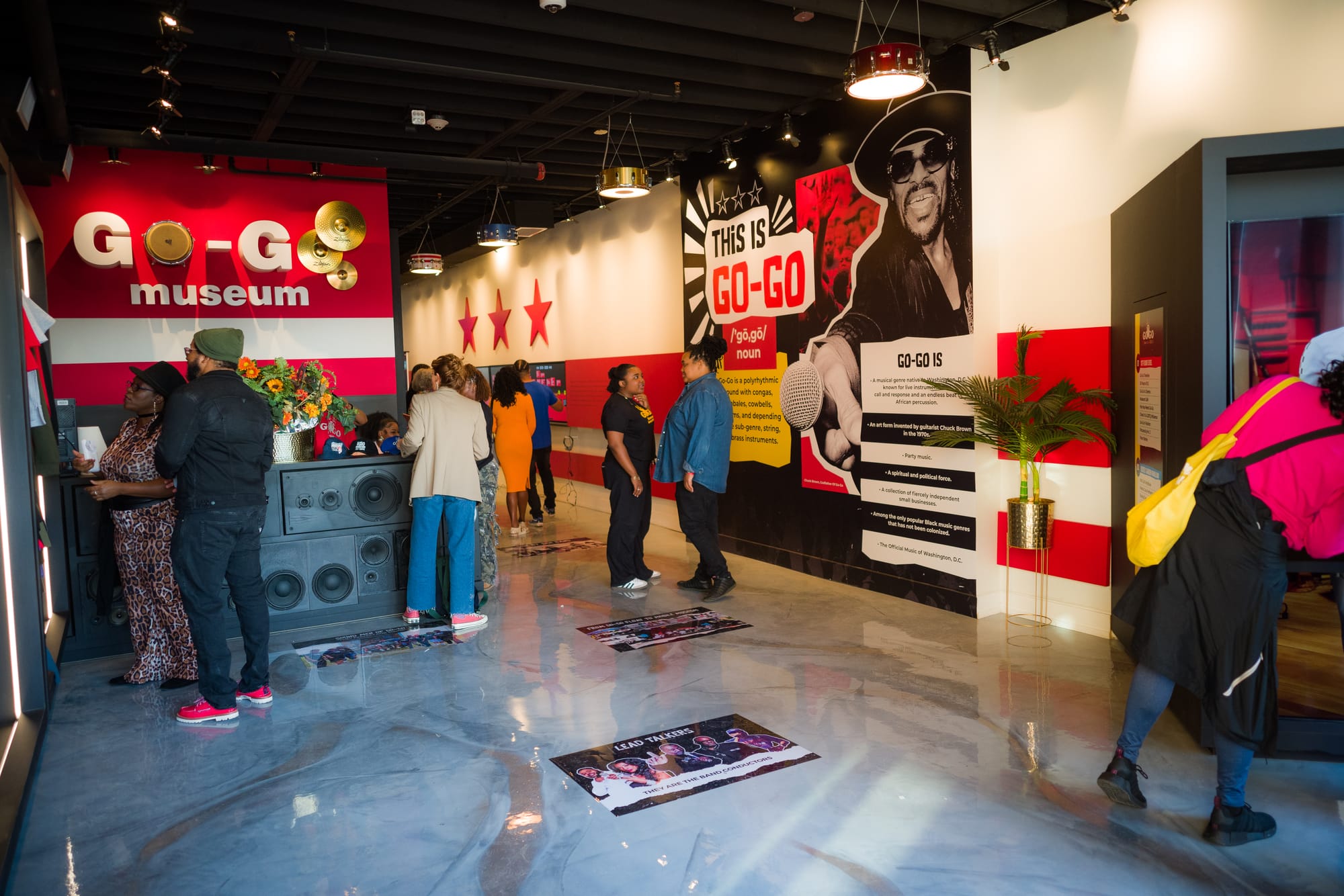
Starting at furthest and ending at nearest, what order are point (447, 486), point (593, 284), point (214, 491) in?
point (593, 284) → point (447, 486) → point (214, 491)

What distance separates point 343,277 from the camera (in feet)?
25.0

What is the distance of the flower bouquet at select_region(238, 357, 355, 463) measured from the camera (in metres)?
5.41

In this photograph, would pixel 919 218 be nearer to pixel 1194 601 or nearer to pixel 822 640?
pixel 822 640

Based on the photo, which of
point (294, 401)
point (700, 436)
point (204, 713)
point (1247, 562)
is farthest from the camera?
point (700, 436)

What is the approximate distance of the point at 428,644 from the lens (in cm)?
526

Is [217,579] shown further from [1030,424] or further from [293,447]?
[1030,424]

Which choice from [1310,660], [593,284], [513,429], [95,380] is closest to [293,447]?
[95,380]

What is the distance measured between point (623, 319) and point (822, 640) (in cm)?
538

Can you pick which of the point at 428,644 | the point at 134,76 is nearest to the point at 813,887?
the point at 428,644

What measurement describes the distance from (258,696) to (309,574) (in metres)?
1.42

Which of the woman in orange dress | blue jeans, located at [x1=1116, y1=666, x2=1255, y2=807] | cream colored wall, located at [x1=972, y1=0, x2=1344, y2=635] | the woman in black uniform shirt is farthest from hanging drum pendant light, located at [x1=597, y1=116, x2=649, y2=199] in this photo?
blue jeans, located at [x1=1116, y1=666, x2=1255, y2=807]

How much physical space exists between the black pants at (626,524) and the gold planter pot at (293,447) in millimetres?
1961

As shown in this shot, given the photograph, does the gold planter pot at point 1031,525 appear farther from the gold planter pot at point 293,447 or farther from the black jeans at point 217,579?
the gold planter pot at point 293,447

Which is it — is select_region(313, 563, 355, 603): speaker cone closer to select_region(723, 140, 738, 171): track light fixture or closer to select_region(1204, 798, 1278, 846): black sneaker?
select_region(723, 140, 738, 171): track light fixture
